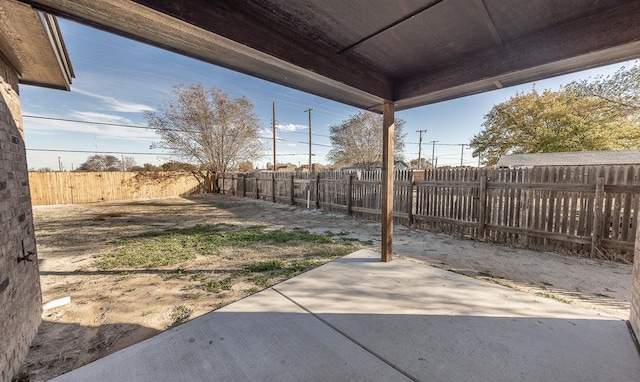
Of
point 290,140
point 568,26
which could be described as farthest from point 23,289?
point 290,140

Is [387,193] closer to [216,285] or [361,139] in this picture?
[216,285]

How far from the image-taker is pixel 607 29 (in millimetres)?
1785

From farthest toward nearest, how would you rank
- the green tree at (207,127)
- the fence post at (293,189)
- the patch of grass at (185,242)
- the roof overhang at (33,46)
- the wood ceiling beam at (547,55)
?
the green tree at (207,127)
the fence post at (293,189)
the patch of grass at (185,242)
the wood ceiling beam at (547,55)
the roof overhang at (33,46)

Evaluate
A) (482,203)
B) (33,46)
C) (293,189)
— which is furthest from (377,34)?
(293,189)

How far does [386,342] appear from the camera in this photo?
1.82 metres

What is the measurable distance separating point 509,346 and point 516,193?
13.1ft

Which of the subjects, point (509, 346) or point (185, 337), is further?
point (185, 337)

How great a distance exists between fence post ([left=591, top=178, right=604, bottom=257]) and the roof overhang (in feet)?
21.9

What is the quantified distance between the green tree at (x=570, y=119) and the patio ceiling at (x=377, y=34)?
44.8ft

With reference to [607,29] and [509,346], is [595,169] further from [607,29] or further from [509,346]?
[509,346]

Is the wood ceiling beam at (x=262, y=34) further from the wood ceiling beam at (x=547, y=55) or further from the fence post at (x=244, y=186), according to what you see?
the fence post at (x=244, y=186)

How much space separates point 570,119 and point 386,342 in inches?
711

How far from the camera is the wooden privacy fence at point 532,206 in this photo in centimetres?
367

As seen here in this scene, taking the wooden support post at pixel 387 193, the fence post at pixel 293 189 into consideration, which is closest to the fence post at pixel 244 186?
the fence post at pixel 293 189
